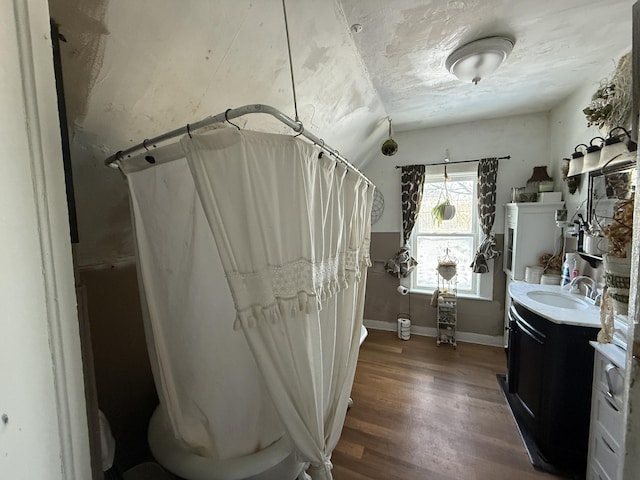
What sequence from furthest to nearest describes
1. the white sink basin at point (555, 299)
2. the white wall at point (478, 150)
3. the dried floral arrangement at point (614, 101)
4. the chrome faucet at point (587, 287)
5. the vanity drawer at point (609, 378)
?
the white wall at point (478, 150) → the white sink basin at point (555, 299) → the chrome faucet at point (587, 287) → the dried floral arrangement at point (614, 101) → the vanity drawer at point (609, 378)

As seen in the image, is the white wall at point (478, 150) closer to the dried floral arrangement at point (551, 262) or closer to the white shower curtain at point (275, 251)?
the dried floral arrangement at point (551, 262)

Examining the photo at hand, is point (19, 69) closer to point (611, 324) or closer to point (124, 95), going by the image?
point (124, 95)

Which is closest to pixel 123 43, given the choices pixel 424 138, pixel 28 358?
pixel 28 358

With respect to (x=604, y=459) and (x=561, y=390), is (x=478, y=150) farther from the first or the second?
(x=604, y=459)

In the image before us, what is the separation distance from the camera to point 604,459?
128 centimetres

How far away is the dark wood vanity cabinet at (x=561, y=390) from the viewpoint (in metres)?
1.46

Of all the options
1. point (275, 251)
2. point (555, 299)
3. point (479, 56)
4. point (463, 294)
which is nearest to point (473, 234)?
point (463, 294)

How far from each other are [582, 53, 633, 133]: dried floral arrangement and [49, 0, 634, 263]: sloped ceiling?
17cm

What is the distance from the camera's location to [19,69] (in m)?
0.39

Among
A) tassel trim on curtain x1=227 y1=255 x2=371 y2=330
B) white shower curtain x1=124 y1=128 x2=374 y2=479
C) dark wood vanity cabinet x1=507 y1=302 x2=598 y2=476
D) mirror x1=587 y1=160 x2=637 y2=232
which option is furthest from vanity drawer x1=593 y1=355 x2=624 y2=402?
tassel trim on curtain x1=227 y1=255 x2=371 y2=330

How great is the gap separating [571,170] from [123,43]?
2863 mm

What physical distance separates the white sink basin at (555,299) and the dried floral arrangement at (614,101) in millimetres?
1186

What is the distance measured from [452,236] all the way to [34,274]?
11.6 ft

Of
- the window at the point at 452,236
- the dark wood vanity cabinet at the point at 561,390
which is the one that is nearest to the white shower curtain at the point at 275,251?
the dark wood vanity cabinet at the point at 561,390
